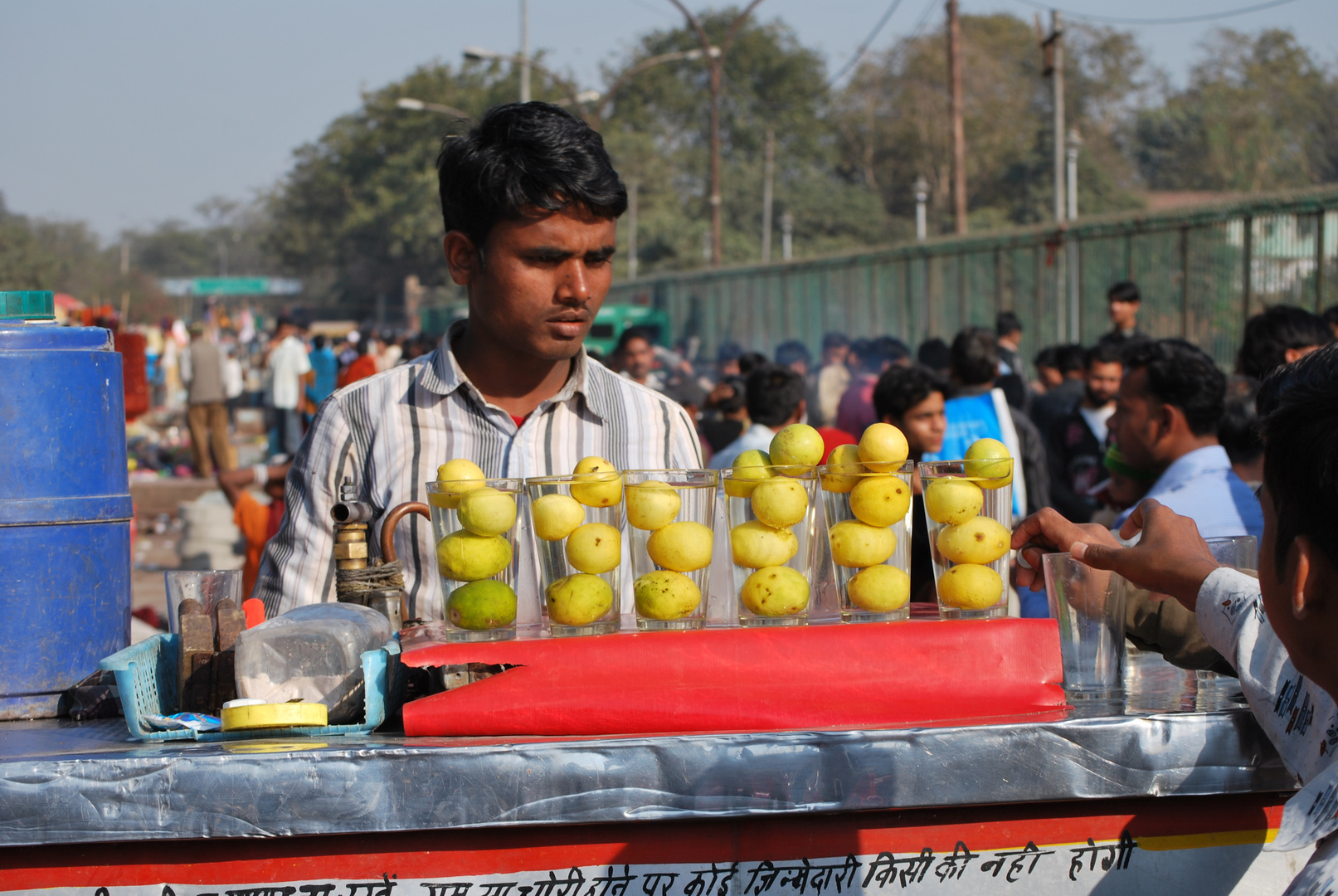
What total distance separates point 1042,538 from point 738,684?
0.64 meters

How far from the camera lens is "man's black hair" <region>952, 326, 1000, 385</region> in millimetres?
5926

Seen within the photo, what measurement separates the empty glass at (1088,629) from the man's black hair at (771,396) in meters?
4.07

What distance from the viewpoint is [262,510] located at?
21.5 feet

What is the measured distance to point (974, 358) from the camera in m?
6.00

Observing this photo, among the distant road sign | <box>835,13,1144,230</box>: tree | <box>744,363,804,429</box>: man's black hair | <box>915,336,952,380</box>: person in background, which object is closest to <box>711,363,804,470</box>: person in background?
<box>744,363,804,429</box>: man's black hair

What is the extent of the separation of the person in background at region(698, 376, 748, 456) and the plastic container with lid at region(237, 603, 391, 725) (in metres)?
5.01

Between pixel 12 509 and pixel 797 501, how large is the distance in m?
1.20

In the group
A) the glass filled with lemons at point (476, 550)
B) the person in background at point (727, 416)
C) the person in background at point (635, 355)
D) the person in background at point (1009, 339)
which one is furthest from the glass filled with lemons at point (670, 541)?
the person in background at point (635, 355)

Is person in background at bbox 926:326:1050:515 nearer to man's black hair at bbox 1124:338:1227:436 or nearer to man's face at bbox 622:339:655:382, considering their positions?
man's black hair at bbox 1124:338:1227:436

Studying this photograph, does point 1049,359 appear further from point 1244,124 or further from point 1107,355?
point 1244,124

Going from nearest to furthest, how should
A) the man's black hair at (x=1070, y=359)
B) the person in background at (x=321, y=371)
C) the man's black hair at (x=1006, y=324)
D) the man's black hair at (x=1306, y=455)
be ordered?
the man's black hair at (x=1306, y=455)
the man's black hair at (x=1070, y=359)
the man's black hair at (x=1006, y=324)
the person in background at (x=321, y=371)

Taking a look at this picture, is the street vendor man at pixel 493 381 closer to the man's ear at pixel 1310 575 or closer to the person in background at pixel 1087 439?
the man's ear at pixel 1310 575

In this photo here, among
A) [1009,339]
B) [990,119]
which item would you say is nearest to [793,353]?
[1009,339]

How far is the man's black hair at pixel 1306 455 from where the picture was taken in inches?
47.6
